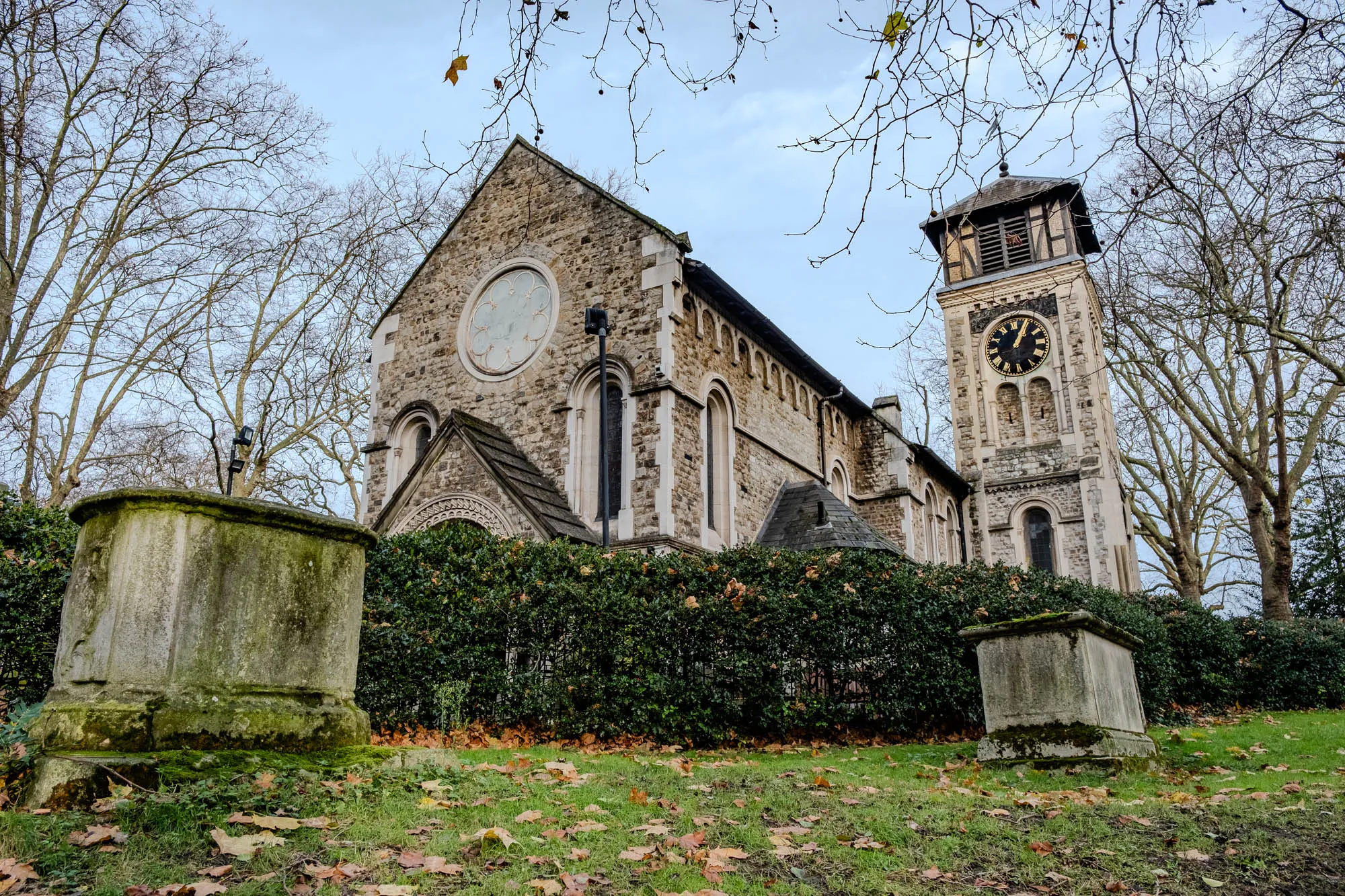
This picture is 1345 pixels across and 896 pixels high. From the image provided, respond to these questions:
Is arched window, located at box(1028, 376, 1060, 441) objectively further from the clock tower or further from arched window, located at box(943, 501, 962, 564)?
arched window, located at box(943, 501, 962, 564)

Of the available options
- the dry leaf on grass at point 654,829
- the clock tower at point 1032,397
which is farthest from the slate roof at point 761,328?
the dry leaf on grass at point 654,829

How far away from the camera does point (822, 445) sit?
21.2m

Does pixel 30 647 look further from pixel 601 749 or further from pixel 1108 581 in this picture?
pixel 1108 581

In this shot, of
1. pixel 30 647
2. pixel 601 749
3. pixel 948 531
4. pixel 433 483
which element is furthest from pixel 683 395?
pixel 948 531

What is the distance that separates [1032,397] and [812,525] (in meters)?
16.2

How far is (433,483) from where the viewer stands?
49.2 ft

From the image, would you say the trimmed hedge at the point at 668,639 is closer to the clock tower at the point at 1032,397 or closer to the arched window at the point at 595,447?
the arched window at the point at 595,447

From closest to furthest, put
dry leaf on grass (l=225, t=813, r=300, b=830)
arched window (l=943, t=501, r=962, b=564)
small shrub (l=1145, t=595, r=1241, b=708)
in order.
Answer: dry leaf on grass (l=225, t=813, r=300, b=830) → small shrub (l=1145, t=595, r=1241, b=708) → arched window (l=943, t=501, r=962, b=564)

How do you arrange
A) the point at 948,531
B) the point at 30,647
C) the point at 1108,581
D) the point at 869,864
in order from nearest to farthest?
the point at 869,864, the point at 30,647, the point at 1108,581, the point at 948,531

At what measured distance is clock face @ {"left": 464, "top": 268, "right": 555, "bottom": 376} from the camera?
661 inches

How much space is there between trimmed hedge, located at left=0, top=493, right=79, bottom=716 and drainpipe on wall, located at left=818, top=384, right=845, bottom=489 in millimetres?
15194

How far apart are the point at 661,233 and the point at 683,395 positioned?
2903mm

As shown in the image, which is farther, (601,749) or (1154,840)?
→ (601,749)

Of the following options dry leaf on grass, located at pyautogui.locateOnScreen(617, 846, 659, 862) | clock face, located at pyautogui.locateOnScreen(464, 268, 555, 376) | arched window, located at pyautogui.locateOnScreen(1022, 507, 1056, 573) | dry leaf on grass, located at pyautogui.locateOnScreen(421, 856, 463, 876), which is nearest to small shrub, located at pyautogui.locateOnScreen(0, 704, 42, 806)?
dry leaf on grass, located at pyautogui.locateOnScreen(421, 856, 463, 876)
